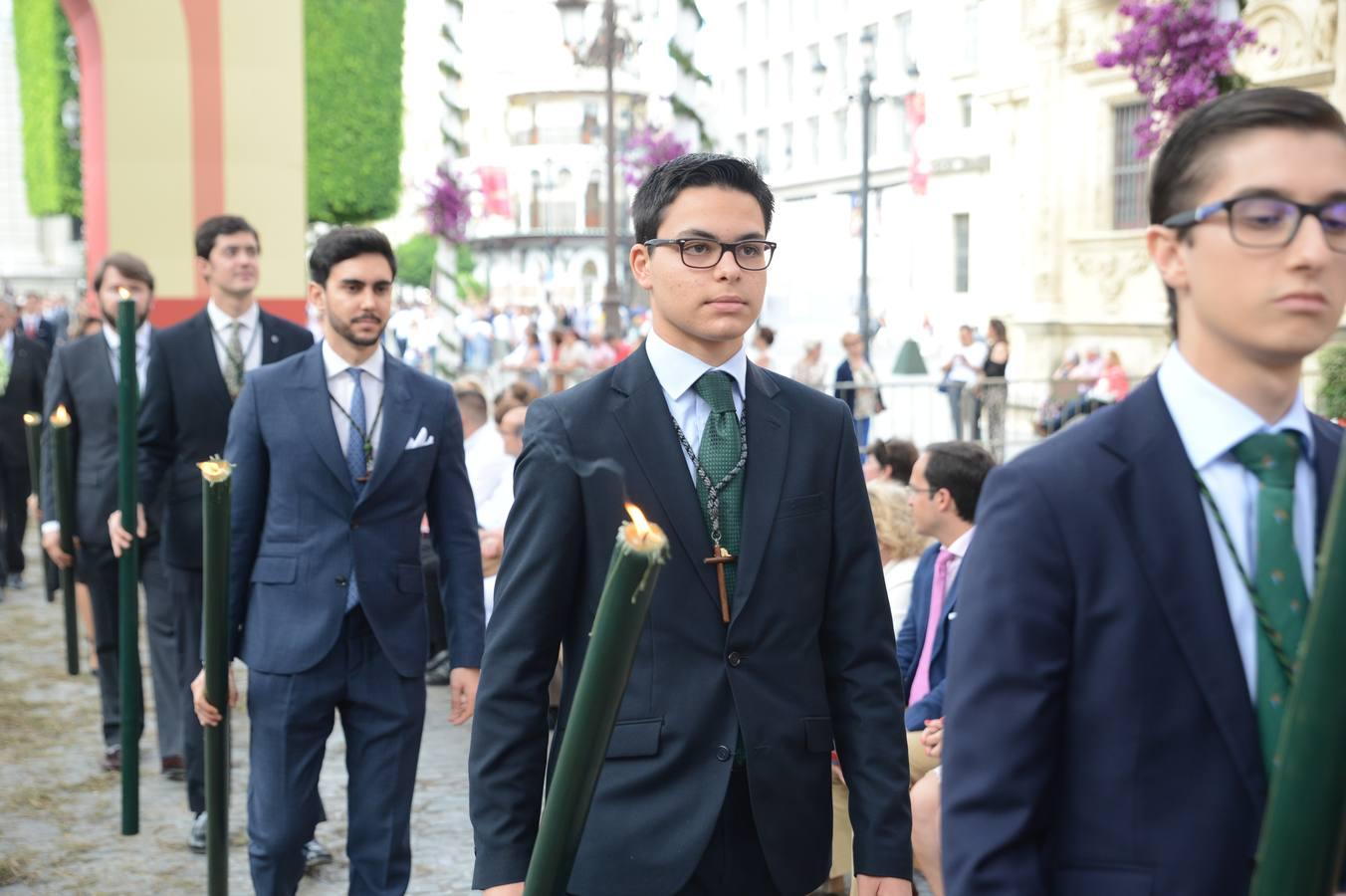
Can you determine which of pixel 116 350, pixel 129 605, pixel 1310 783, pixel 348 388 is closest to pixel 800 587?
pixel 1310 783

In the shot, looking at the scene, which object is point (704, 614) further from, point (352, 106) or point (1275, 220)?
point (352, 106)

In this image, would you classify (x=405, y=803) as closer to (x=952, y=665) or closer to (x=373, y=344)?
(x=373, y=344)

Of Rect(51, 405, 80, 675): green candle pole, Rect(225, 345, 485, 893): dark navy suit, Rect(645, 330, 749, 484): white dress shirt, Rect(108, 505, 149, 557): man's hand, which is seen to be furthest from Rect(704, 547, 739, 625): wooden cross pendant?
Rect(51, 405, 80, 675): green candle pole

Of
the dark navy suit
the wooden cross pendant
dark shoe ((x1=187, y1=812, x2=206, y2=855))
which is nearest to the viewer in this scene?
the wooden cross pendant

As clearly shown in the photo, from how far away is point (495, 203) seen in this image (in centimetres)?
7000

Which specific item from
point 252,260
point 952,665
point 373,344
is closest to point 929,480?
point 373,344

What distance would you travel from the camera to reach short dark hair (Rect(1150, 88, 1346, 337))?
6.05 feet

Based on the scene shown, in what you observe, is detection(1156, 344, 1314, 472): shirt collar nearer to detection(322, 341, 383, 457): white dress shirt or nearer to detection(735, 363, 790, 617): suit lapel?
detection(735, 363, 790, 617): suit lapel

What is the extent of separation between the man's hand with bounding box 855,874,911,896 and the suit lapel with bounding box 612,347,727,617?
0.55m

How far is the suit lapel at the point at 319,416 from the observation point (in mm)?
4543

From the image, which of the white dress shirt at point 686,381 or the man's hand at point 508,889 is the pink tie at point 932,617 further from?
the man's hand at point 508,889

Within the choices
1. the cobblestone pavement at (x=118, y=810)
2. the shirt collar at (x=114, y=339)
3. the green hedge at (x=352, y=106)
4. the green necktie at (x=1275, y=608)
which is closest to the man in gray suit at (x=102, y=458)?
the shirt collar at (x=114, y=339)

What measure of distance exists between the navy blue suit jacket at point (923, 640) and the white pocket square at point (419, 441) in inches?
65.3

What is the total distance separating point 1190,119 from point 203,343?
476cm
